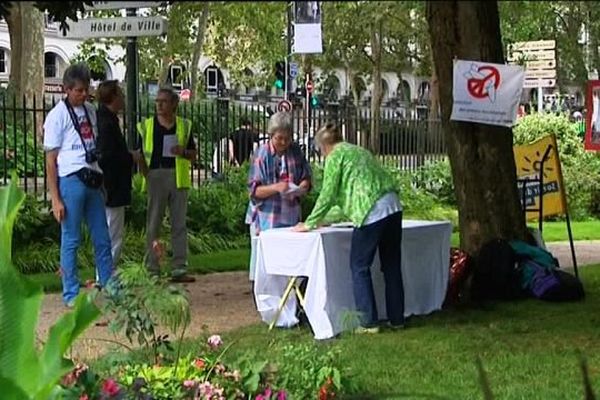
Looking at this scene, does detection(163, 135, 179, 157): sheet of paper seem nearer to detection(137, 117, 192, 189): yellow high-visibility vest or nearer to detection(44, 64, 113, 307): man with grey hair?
detection(137, 117, 192, 189): yellow high-visibility vest

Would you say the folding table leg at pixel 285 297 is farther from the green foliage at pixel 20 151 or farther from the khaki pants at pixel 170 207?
the green foliage at pixel 20 151

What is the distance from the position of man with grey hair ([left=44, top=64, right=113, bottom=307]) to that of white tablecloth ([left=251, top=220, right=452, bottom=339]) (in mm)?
1258

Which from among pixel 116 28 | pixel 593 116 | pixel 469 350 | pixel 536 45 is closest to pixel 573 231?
pixel 593 116

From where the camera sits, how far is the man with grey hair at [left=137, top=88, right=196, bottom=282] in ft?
32.0

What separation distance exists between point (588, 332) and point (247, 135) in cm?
888

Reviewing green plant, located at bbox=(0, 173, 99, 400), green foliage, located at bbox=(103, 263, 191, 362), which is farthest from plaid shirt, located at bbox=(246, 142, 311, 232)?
green plant, located at bbox=(0, 173, 99, 400)

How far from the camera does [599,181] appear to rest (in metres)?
20.1

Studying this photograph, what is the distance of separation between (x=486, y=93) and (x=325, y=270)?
1.70 meters

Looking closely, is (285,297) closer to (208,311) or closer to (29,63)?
(208,311)

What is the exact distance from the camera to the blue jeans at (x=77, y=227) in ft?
26.7

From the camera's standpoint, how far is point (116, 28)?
1022 cm

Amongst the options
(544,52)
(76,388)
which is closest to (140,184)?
(76,388)

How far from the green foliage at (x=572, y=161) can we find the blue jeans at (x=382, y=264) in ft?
38.9

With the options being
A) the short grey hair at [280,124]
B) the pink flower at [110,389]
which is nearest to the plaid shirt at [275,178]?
the short grey hair at [280,124]
